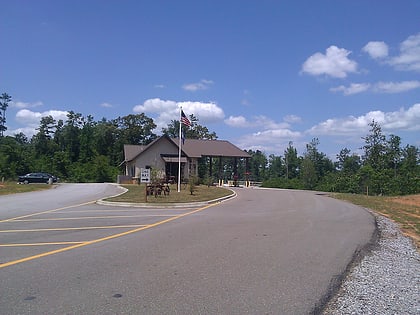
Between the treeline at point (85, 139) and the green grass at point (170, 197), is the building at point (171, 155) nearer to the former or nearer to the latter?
the green grass at point (170, 197)

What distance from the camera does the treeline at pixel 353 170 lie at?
214 ft

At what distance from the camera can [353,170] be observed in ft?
344

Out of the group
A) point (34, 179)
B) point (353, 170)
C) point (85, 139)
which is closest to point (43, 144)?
point (85, 139)

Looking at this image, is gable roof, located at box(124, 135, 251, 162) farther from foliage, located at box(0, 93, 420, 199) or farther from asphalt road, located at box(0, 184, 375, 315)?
asphalt road, located at box(0, 184, 375, 315)

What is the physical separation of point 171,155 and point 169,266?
44635 mm

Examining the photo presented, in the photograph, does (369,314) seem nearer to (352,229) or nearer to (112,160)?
(352,229)

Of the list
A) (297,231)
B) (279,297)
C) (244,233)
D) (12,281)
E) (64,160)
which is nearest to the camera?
(279,297)

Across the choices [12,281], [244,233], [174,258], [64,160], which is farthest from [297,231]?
[64,160]

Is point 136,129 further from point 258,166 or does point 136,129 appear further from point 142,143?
point 258,166

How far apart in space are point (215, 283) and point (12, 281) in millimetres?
3198

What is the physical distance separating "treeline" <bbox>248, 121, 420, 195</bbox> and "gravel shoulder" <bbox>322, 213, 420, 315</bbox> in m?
47.2

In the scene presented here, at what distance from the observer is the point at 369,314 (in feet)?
18.2

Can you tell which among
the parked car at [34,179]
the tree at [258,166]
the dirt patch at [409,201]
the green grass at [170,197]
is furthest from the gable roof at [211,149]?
the tree at [258,166]

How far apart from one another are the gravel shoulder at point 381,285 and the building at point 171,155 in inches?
1443
